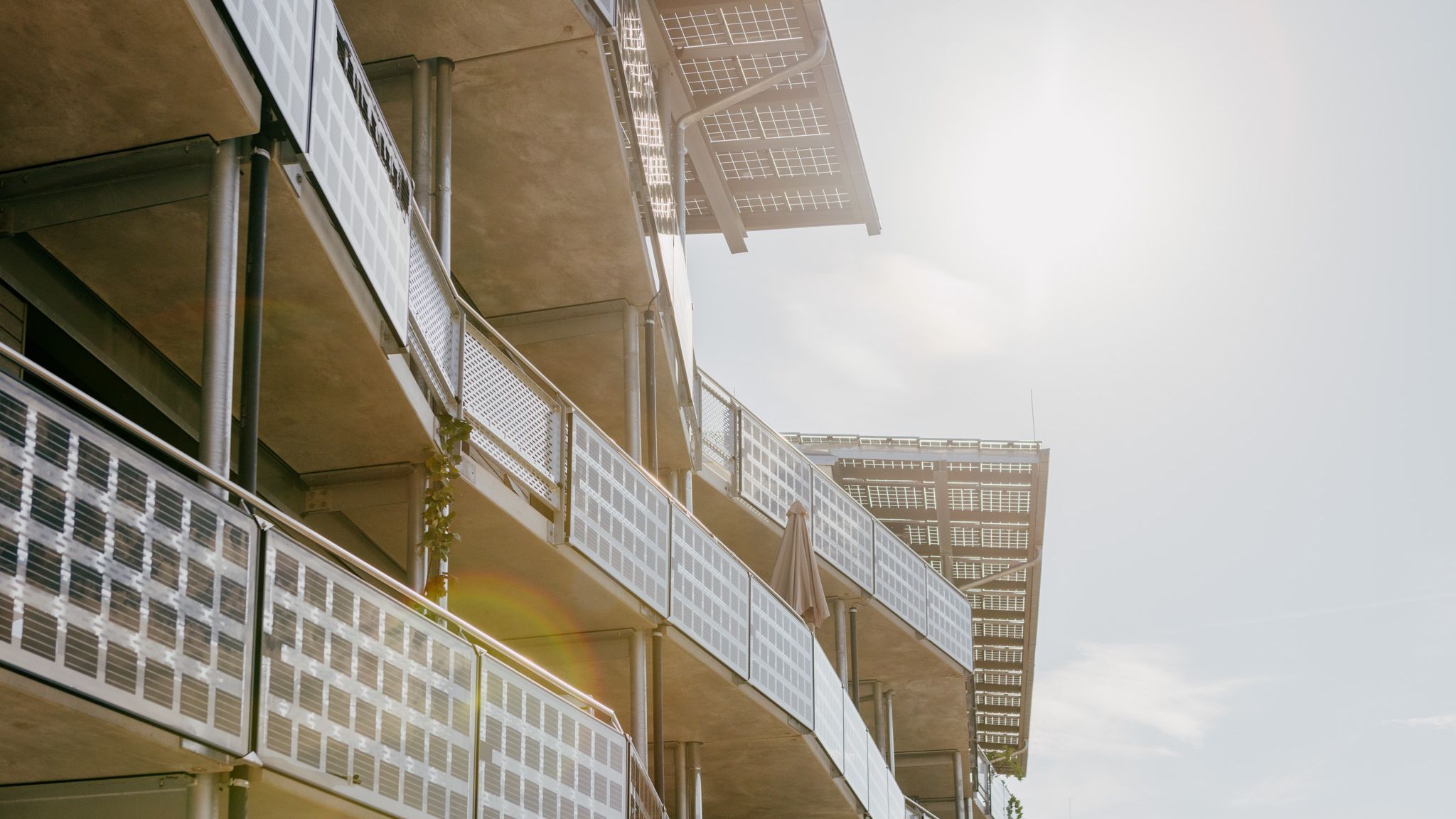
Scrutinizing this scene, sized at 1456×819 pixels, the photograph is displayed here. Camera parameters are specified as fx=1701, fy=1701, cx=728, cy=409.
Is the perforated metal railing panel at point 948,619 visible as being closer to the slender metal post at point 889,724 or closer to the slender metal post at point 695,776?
the slender metal post at point 889,724

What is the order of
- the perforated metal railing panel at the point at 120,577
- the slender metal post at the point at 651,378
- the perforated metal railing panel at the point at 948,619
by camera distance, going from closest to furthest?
1. the perforated metal railing panel at the point at 120,577
2. the slender metal post at the point at 651,378
3. the perforated metal railing panel at the point at 948,619

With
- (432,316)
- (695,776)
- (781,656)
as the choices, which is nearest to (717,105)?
(781,656)

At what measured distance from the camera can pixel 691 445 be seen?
20.0 metres

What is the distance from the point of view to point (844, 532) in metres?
24.9

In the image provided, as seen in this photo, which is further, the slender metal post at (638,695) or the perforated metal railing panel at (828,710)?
the perforated metal railing panel at (828,710)

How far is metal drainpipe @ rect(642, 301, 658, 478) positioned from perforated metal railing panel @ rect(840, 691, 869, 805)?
514 cm

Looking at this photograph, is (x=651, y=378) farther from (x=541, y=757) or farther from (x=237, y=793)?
(x=237, y=793)

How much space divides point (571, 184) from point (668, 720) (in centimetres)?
661

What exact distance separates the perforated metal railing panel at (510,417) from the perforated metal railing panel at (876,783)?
1017cm

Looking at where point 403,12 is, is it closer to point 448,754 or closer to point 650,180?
point 650,180

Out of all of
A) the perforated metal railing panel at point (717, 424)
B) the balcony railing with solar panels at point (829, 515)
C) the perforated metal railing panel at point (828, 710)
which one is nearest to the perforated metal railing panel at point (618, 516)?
the perforated metal railing panel at point (828, 710)

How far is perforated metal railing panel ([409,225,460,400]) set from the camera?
10.9 metres

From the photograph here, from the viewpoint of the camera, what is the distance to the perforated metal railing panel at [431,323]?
429 inches

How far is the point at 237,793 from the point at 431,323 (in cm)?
464
